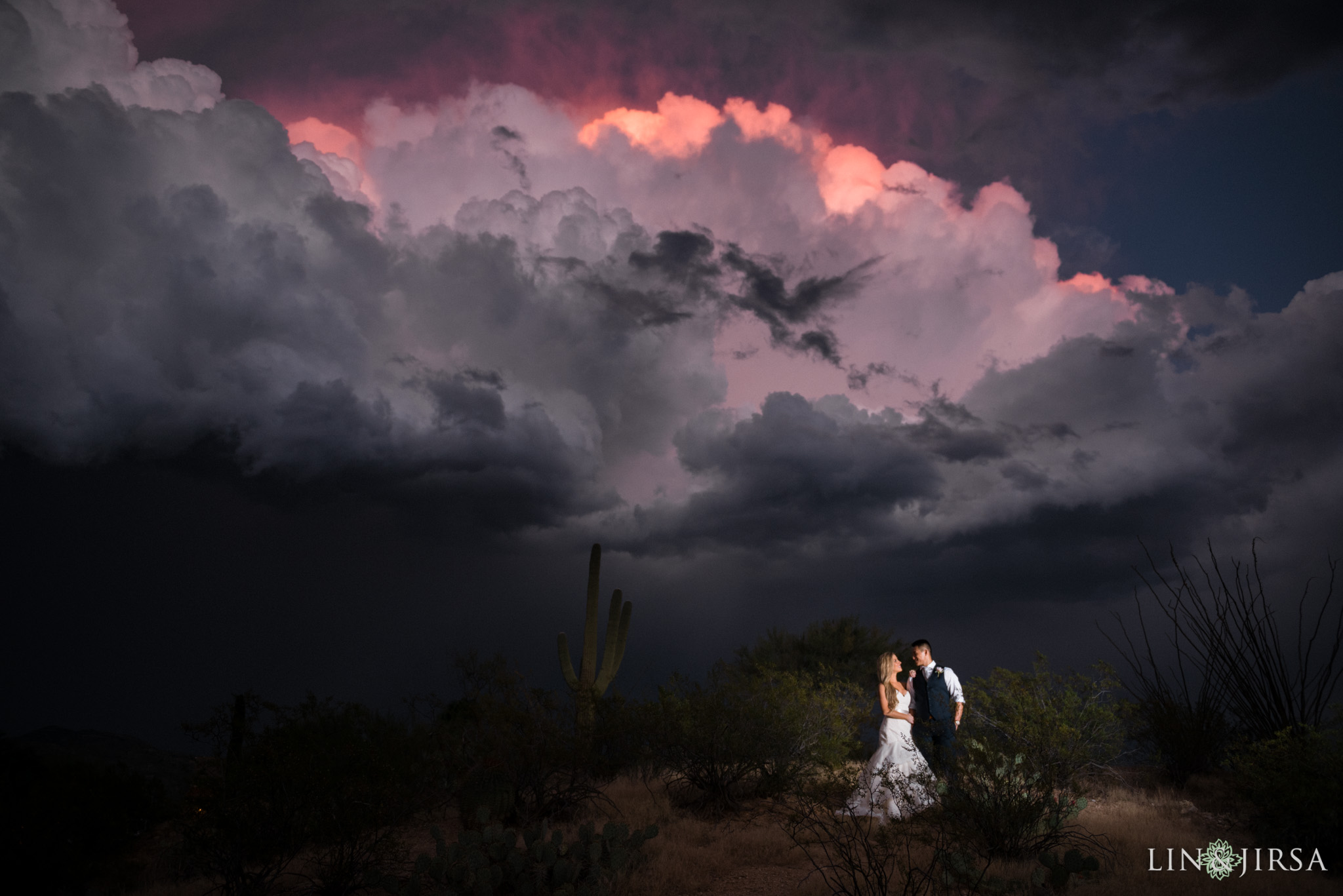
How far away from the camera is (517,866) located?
6.54m

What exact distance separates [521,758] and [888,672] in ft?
15.8

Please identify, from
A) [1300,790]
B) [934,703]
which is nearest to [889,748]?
[934,703]

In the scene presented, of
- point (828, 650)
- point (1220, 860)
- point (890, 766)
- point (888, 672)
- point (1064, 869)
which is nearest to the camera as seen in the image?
point (1064, 869)

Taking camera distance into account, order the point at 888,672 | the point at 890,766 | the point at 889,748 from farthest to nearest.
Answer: the point at 888,672 < the point at 889,748 < the point at 890,766

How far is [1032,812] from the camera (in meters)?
6.81

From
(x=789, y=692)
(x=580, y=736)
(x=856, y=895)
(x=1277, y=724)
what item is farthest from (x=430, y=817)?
(x=1277, y=724)

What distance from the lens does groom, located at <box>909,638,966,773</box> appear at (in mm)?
8828

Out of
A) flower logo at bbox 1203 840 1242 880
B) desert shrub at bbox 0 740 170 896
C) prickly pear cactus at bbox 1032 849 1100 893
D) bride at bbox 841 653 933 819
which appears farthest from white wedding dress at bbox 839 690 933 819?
desert shrub at bbox 0 740 170 896

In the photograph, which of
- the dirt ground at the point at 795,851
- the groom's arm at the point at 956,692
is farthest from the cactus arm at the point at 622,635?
the groom's arm at the point at 956,692

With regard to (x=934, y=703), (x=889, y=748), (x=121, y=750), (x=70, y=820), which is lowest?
(x=121, y=750)

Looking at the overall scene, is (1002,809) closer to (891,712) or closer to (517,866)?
(891,712)

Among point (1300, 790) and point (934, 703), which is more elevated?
point (934, 703)

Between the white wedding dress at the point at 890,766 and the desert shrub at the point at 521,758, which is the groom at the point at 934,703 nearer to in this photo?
the white wedding dress at the point at 890,766

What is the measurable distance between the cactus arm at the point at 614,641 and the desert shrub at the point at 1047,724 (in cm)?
632
